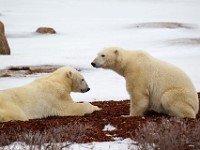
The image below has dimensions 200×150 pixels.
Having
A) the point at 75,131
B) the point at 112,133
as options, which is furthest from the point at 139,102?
the point at 75,131

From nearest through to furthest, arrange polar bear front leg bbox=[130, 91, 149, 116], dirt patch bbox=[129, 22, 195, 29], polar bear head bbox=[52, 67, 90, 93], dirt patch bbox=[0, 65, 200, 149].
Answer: dirt patch bbox=[0, 65, 200, 149]
polar bear front leg bbox=[130, 91, 149, 116]
polar bear head bbox=[52, 67, 90, 93]
dirt patch bbox=[129, 22, 195, 29]

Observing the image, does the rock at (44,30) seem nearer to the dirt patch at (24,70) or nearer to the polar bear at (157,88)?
the dirt patch at (24,70)

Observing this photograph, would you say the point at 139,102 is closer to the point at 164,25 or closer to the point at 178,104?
the point at 178,104

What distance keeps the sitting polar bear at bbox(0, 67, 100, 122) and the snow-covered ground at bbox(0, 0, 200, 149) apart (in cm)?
377

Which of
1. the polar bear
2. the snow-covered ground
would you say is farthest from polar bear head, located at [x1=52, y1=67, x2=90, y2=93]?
the snow-covered ground

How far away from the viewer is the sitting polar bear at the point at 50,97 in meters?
6.51

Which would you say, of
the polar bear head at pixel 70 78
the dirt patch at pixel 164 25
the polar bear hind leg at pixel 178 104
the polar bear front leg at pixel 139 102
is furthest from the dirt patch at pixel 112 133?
the dirt patch at pixel 164 25

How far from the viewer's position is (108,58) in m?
6.97

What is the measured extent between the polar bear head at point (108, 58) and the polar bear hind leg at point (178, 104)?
1.07 metres

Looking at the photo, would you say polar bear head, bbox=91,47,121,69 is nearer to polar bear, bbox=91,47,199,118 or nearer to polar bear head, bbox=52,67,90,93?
polar bear, bbox=91,47,199,118

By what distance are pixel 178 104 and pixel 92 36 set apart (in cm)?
1752

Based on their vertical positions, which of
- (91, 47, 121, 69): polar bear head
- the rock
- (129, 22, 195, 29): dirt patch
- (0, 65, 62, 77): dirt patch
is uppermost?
(91, 47, 121, 69): polar bear head

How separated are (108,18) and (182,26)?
6.08 m

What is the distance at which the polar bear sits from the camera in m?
6.28
